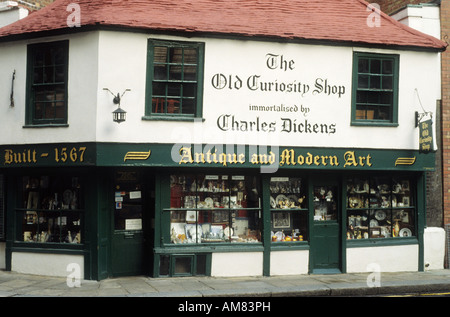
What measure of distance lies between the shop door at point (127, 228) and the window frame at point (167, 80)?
165 cm

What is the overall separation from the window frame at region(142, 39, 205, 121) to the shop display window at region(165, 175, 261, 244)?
4.66ft

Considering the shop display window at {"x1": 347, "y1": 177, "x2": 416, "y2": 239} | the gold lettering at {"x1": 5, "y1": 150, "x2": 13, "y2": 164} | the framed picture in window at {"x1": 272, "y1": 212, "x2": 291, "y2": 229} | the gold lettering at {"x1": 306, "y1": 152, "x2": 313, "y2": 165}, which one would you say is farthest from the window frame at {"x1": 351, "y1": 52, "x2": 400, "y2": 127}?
the gold lettering at {"x1": 5, "y1": 150, "x2": 13, "y2": 164}

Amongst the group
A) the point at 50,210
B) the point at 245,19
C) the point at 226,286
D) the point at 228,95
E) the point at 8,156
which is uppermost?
the point at 245,19

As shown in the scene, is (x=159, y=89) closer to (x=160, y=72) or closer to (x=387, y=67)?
(x=160, y=72)

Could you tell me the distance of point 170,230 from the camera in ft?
37.3

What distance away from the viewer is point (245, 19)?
11.9 meters

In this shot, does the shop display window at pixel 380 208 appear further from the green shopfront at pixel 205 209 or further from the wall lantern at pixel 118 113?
the wall lantern at pixel 118 113

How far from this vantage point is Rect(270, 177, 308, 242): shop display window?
1208cm

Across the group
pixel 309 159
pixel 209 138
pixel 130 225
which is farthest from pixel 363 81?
pixel 130 225

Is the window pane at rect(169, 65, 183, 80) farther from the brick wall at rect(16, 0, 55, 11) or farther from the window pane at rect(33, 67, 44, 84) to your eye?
the brick wall at rect(16, 0, 55, 11)

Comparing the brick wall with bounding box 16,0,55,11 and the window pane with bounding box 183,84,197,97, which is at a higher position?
the brick wall with bounding box 16,0,55,11

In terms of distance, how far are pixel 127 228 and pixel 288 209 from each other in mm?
3846

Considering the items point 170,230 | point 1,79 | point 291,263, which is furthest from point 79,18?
point 291,263

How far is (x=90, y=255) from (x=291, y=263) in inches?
182
